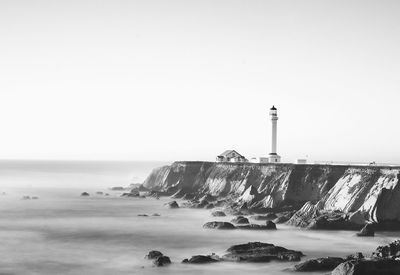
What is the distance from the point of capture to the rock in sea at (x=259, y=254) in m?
44.2

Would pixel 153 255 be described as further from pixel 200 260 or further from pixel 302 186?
pixel 302 186

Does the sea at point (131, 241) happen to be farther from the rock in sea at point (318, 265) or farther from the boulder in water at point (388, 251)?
the boulder in water at point (388, 251)

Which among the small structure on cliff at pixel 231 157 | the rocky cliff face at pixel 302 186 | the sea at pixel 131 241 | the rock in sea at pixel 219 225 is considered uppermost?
the small structure on cliff at pixel 231 157

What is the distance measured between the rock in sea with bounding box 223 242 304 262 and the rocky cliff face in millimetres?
20719

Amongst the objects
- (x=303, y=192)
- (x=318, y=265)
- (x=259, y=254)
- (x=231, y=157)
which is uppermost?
(x=231, y=157)

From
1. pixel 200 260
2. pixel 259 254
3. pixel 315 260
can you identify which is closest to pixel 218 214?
pixel 259 254

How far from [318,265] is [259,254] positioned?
5442 millimetres

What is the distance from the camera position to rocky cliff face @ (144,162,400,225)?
64.4 meters

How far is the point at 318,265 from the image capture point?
40.9 metres

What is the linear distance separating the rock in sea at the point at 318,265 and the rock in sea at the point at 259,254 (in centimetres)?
352

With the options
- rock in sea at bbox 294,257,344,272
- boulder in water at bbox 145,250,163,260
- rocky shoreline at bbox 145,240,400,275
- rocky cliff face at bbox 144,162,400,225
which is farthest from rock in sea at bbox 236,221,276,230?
rock in sea at bbox 294,257,344,272

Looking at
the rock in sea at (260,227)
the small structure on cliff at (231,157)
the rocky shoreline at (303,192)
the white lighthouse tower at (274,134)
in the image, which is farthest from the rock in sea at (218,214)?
the small structure on cliff at (231,157)

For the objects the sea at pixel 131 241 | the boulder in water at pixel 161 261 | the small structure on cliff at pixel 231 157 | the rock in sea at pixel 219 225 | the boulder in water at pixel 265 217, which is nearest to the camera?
the sea at pixel 131 241

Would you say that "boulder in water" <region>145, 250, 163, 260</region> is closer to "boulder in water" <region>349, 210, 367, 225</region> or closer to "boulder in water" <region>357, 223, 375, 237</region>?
"boulder in water" <region>357, 223, 375, 237</region>
